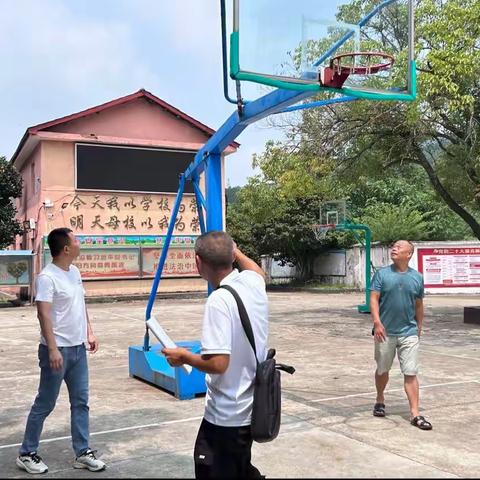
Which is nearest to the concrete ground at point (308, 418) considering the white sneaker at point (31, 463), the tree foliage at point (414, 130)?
the white sneaker at point (31, 463)

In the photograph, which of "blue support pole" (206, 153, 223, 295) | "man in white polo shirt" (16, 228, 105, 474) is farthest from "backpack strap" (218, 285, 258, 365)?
"blue support pole" (206, 153, 223, 295)

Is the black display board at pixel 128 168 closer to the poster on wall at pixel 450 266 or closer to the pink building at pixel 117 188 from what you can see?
the pink building at pixel 117 188

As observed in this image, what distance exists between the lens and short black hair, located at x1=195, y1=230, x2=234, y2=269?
9.32 feet

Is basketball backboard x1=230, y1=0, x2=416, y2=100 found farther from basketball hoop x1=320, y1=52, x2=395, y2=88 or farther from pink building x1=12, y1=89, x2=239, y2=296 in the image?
pink building x1=12, y1=89, x2=239, y2=296

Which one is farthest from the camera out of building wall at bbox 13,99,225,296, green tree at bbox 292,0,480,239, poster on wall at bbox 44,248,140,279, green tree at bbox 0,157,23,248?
green tree at bbox 0,157,23,248

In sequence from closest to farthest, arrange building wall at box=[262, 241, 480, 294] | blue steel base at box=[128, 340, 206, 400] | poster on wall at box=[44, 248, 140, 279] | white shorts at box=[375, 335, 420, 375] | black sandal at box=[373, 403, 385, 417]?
white shorts at box=[375, 335, 420, 375] < black sandal at box=[373, 403, 385, 417] < blue steel base at box=[128, 340, 206, 400] < poster on wall at box=[44, 248, 140, 279] < building wall at box=[262, 241, 480, 294]

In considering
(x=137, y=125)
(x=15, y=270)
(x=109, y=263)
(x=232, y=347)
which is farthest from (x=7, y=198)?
(x=232, y=347)

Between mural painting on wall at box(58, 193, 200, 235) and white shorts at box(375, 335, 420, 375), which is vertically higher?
mural painting on wall at box(58, 193, 200, 235)

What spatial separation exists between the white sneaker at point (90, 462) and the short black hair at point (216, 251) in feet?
7.17

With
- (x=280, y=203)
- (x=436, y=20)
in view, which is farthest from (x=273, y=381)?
(x=280, y=203)

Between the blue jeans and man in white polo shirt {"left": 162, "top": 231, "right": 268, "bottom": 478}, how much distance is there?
1744mm

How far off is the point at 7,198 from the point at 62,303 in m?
19.0

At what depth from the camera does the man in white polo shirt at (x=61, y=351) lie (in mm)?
4223

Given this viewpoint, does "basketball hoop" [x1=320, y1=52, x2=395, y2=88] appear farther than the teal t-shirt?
No
